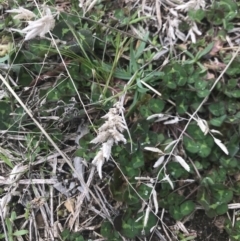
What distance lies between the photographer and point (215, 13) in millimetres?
2092

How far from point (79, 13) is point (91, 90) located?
1.21ft

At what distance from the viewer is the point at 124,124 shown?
1.84 meters

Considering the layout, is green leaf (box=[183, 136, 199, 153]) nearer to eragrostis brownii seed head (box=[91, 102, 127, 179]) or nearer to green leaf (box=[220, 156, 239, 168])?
green leaf (box=[220, 156, 239, 168])

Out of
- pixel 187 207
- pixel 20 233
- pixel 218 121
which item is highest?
pixel 218 121

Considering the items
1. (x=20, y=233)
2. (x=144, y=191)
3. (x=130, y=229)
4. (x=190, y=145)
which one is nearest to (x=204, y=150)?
(x=190, y=145)

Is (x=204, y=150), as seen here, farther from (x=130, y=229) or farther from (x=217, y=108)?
(x=130, y=229)

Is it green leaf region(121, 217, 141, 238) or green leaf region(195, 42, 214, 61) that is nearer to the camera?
green leaf region(121, 217, 141, 238)

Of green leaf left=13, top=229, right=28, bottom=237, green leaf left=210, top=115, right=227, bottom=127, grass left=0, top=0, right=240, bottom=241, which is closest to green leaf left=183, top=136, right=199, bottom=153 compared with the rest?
grass left=0, top=0, right=240, bottom=241

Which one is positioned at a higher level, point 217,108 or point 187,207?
point 217,108

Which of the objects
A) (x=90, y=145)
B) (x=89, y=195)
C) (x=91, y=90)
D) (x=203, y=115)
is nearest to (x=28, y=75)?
(x=91, y=90)

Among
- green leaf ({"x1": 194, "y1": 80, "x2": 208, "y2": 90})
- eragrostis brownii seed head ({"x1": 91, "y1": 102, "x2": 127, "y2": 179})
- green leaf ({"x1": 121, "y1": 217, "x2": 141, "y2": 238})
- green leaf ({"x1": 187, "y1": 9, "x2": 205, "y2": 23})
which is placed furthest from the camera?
green leaf ({"x1": 187, "y1": 9, "x2": 205, "y2": 23})

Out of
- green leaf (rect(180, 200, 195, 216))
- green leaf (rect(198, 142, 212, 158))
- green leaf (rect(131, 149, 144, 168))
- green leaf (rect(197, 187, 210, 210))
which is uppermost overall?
green leaf (rect(198, 142, 212, 158))

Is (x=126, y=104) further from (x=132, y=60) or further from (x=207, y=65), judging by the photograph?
(x=207, y=65)

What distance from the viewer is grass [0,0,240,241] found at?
190cm
